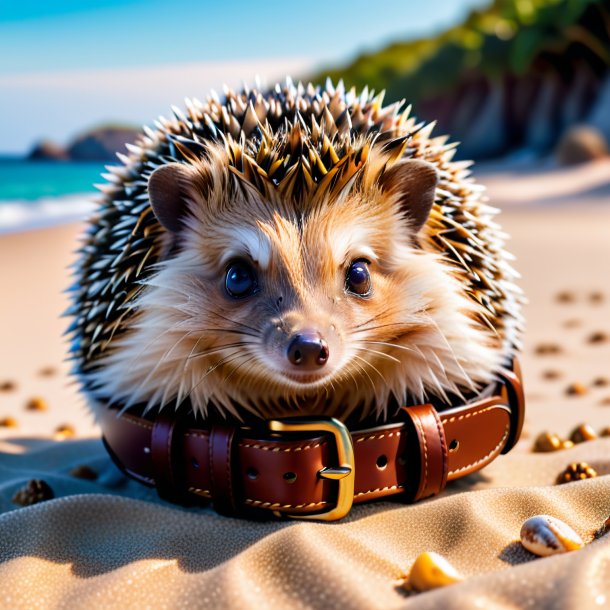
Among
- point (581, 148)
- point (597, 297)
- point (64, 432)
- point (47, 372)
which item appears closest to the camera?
point (64, 432)

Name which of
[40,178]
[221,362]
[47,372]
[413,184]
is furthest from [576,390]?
[40,178]

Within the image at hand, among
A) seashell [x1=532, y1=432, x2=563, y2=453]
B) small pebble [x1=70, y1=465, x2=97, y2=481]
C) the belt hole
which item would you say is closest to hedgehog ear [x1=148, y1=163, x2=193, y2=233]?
the belt hole

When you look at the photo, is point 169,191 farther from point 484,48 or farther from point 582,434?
point 484,48

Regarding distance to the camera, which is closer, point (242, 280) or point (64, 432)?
point (242, 280)

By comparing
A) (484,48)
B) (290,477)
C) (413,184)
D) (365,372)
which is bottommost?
(290,477)

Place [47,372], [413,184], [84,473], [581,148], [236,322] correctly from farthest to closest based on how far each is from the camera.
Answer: [581,148]
[47,372]
[84,473]
[413,184]
[236,322]

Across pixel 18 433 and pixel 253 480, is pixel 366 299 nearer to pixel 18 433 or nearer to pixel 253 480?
pixel 253 480

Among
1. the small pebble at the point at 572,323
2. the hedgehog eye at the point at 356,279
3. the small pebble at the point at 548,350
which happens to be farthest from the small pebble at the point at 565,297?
the hedgehog eye at the point at 356,279
